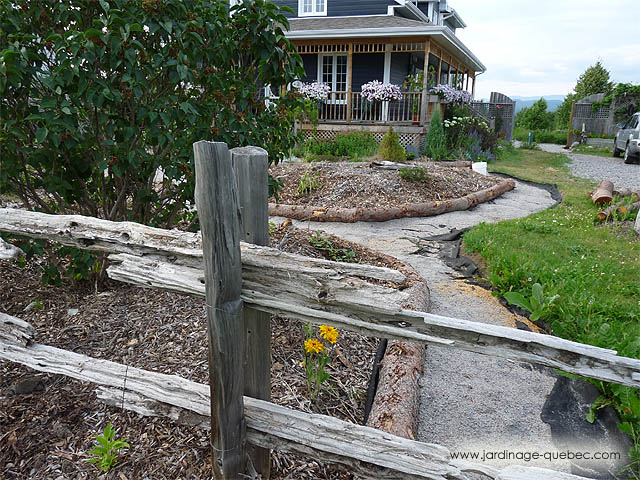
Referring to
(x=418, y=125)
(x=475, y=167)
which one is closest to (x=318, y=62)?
(x=418, y=125)

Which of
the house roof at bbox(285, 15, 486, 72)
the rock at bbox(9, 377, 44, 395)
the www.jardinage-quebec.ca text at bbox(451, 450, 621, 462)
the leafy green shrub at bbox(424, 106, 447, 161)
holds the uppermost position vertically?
the house roof at bbox(285, 15, 486, 72)

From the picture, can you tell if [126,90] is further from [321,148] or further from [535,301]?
[321,148]

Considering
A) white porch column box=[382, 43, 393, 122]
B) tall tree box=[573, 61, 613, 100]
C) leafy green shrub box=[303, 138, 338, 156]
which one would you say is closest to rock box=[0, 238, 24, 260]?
leafy green shrub box=[303, 138, 338, 156]

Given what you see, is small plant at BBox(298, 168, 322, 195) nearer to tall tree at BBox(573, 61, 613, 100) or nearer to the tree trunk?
the tree trunk

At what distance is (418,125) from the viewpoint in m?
15.6

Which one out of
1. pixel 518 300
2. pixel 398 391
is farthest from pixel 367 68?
pixel 398 391

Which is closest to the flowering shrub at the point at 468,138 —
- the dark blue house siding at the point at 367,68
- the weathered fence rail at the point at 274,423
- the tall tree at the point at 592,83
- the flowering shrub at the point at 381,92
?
the flowering shrub at the point at 381,92

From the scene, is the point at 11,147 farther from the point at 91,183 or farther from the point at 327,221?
the point at 327,221

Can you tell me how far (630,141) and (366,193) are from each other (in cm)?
1270

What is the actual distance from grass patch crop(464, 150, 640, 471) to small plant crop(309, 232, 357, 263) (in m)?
1.41

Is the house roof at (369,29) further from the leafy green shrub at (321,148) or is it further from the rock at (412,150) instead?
the leafy green shrub at (321,148)

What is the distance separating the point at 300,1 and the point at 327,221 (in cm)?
1599

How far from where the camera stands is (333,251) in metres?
4.85

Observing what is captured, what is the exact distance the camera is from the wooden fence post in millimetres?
1962
